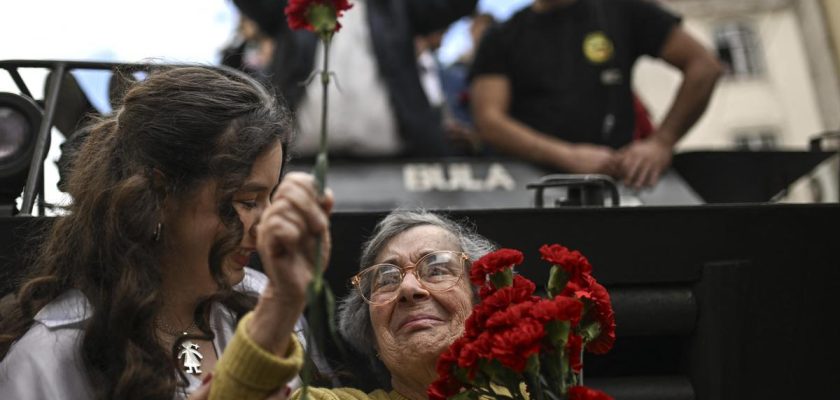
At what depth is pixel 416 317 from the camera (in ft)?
9.19

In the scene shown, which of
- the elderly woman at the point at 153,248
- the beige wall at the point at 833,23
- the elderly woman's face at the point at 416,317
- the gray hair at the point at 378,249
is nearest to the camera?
the elderly woman at the point at 153,248

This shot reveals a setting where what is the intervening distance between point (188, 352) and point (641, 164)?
2.20 m

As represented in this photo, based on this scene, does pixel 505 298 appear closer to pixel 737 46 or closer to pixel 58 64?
pixel 58 64

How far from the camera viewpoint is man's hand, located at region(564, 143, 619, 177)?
13.8ft

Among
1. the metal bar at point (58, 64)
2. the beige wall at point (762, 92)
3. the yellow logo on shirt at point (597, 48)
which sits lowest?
the beige wall at point (762, 92)

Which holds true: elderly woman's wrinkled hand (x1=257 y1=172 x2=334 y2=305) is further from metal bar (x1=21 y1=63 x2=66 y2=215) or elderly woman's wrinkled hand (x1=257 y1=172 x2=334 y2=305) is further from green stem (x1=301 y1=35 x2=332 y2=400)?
metal bar (x1=21 y1=63 x2=66 y2=215)

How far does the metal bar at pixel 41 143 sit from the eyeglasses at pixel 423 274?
3.27 feet

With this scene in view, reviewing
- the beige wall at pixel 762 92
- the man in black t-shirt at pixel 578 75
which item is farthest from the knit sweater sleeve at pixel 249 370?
the beige wall at pixel 762 92

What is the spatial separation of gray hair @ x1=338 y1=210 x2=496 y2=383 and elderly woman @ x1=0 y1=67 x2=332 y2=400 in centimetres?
39

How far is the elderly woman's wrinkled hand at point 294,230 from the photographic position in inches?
71.7

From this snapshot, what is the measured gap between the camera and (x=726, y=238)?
3.03m

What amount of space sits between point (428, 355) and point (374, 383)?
373 mm

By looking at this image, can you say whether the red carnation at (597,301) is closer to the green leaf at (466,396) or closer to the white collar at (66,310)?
the green leaf at (466,396)

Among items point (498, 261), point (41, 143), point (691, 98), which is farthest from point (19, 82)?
point (691, 98)
